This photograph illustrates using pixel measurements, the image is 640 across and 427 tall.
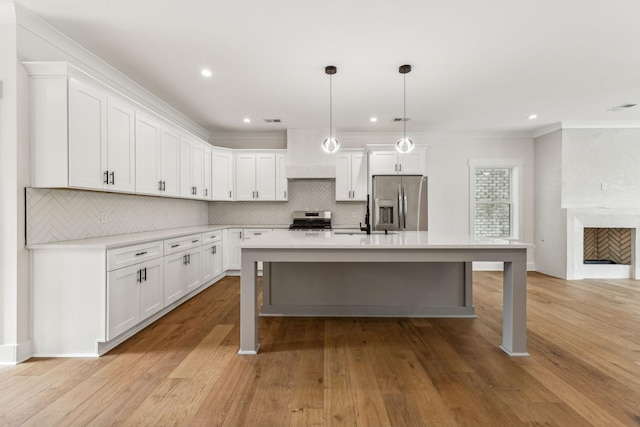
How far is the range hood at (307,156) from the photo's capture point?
554 centimetres

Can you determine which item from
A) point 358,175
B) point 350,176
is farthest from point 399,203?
point 350,176

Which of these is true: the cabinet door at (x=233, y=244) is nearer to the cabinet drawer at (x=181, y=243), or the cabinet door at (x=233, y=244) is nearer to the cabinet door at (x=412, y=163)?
the cabinet drawer at (x=181, y=243)

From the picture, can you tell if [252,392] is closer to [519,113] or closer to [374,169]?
[374,169]

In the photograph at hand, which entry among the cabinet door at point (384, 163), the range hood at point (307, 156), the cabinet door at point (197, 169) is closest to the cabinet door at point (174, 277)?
the cabinet door at point (197, 169)

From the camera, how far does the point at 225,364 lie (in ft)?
7.75

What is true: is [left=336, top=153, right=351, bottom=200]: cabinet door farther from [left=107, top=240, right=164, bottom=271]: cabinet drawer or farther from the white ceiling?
[left=107, top=240, right=164, bottom=271]: cabinet drawer

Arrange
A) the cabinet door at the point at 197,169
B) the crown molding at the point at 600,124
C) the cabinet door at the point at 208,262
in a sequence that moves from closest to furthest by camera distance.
A: 1. the cabinet door at the point at 208,262
2. the cabinet door at the point at 197,169
3. the crown molding at the point at 600,124

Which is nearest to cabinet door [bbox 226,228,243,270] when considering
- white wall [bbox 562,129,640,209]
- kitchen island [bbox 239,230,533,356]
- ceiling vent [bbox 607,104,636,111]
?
kitchen island [bbox 239,230,533,356]

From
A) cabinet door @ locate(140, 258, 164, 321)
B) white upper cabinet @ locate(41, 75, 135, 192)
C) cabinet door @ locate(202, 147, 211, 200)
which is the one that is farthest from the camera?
cabinet door @ locate(202, 147, 211, 200)

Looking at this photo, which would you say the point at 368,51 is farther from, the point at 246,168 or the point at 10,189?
the point at 246,168

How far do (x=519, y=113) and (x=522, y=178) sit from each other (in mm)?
1749

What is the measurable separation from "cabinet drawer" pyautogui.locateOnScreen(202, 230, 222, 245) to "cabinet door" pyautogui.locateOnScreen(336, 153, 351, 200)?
225cm

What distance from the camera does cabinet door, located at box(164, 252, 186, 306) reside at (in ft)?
11.3

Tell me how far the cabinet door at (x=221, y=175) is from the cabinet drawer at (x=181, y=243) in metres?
1.34
